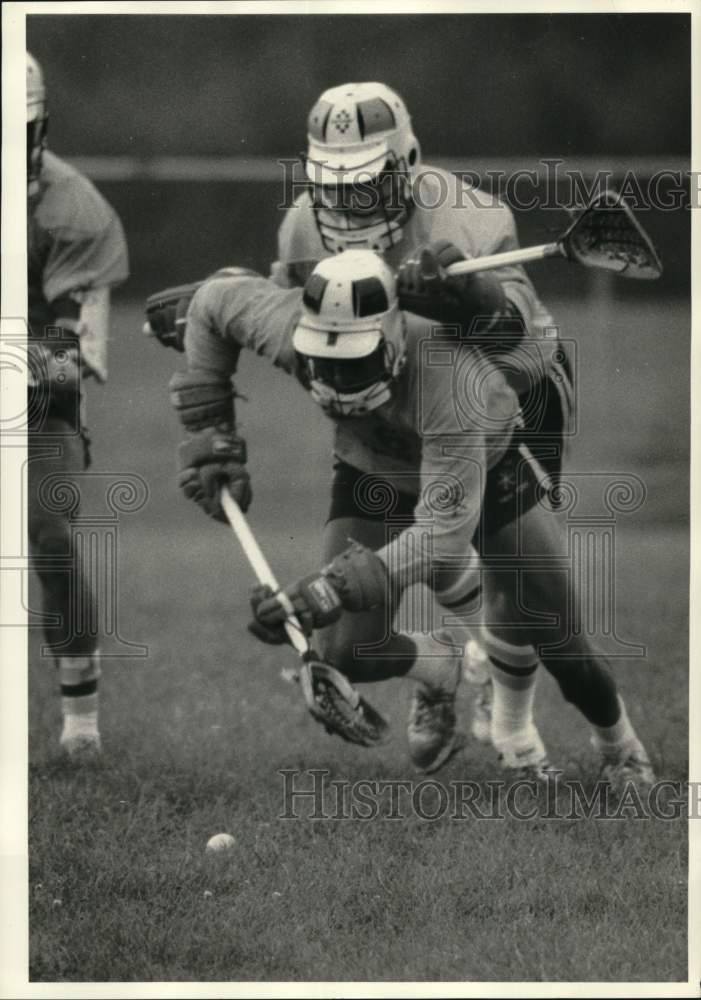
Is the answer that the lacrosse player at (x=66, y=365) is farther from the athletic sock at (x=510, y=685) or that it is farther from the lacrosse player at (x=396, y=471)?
the athletic sock at (x=510, y=685)

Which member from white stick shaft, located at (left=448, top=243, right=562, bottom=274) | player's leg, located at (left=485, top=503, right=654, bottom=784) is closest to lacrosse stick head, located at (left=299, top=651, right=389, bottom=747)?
player's leg, located at (left=485, top=503, right=654, bottom=784)

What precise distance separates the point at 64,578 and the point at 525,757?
1.61 metres

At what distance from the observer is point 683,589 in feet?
23.9

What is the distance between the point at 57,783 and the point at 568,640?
5.42 ft

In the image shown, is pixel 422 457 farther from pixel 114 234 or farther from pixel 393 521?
pixel 114 234

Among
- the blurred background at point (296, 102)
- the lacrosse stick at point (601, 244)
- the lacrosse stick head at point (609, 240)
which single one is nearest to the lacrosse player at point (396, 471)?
the lacrosse stick at point (601, 244)

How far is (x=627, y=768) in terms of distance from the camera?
16.6 ft

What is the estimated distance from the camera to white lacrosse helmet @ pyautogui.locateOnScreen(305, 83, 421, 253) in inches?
186

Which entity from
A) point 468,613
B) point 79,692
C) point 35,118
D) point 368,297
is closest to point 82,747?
point 79,692

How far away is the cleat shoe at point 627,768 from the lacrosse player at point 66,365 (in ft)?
5.56

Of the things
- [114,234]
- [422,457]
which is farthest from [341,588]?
[114,234]

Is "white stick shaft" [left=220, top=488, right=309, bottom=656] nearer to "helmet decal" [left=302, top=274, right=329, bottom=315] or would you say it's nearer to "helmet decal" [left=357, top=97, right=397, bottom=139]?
"helmet decal" [left=302, top=274, right=329, bottom=315]

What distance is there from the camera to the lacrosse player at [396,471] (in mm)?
4535

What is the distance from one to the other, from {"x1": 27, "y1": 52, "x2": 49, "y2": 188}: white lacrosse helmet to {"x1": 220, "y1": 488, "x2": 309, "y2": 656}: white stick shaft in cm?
117
